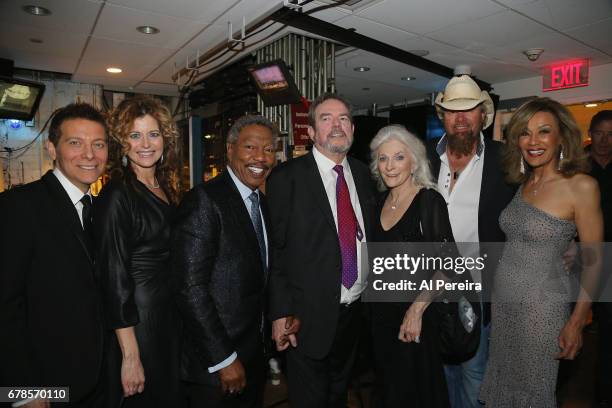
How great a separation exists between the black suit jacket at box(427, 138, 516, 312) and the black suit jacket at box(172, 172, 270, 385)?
139 centimetres

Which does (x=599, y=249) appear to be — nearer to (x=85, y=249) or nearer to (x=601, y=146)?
(x=601, y=146)

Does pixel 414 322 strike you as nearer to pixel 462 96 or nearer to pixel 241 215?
pixel 241 215

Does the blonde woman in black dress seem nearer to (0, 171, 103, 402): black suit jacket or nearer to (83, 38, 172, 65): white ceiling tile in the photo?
(0, 171, 103, 402): black suit jacket

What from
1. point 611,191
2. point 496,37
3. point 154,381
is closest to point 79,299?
point 154,381

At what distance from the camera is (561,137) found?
213 centimetres

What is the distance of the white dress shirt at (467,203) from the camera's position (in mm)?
2352

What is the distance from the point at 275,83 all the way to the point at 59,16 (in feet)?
8.78

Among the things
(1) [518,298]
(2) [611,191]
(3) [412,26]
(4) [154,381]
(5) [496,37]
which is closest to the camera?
(4) [154,381]

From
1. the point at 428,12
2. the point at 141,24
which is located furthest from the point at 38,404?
the point at 428,12

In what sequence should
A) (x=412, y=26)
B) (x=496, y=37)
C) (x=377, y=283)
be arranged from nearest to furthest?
(x=377, y=283), (x=412, y=26), (x=496, y=37)

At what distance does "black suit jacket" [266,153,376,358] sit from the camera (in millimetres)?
2086

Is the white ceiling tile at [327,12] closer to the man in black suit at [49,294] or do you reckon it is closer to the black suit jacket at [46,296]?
the man in black suit at [49,294]

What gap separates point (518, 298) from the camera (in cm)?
208

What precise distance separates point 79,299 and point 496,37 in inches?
A: 231
